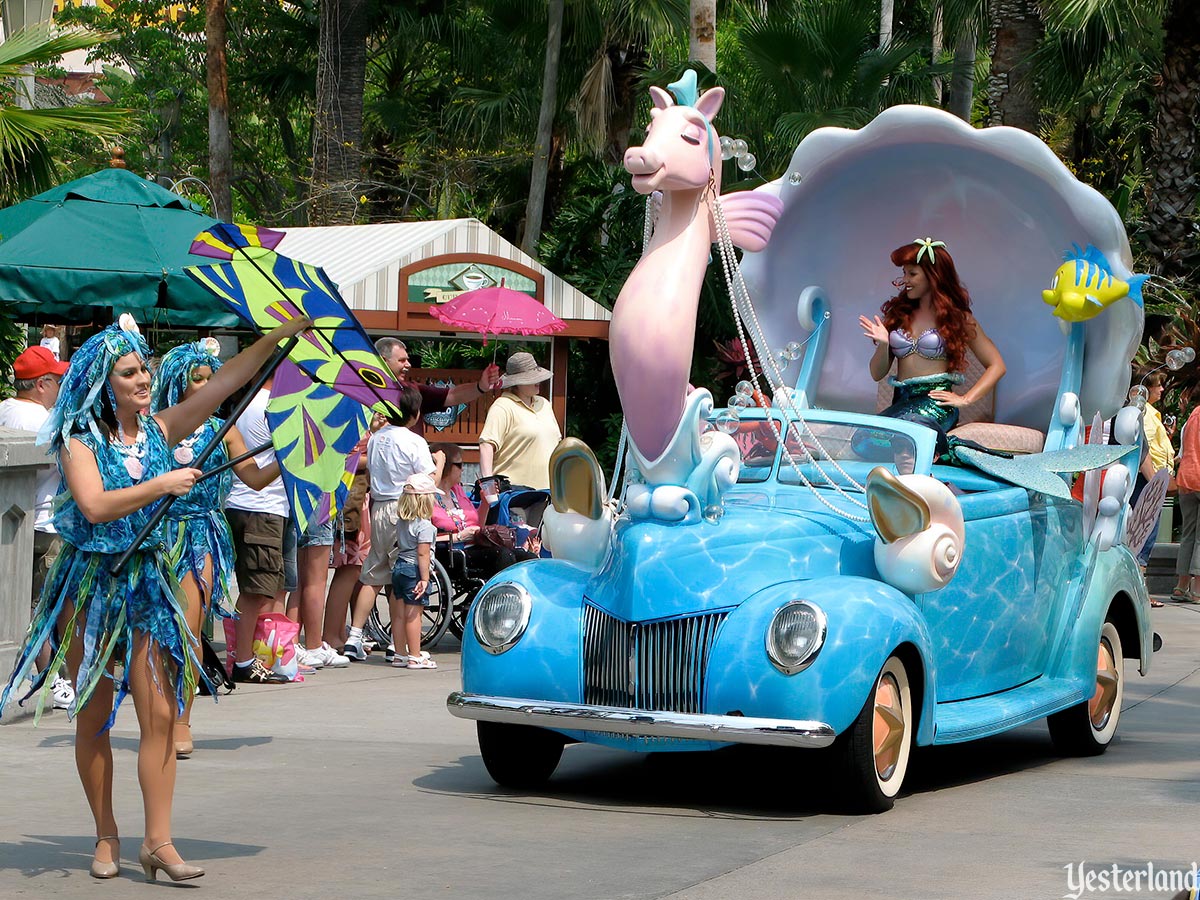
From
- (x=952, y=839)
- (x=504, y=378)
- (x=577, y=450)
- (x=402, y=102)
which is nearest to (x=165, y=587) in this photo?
(x=577, y=450)

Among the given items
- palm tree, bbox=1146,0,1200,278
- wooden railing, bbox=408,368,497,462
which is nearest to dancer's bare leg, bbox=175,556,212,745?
wooden railing, bbox=408,368,497,462

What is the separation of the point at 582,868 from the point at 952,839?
1.49 m

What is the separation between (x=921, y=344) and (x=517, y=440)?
4.26m

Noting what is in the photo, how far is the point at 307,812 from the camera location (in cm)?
707

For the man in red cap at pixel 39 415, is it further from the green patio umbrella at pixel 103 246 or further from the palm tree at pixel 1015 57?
the palm tree at pixel 1015 57

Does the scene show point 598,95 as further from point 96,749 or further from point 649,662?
point 96,749

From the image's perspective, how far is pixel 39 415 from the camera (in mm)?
11156

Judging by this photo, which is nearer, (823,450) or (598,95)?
(823,450)

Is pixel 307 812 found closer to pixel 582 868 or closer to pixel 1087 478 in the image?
pixel 582 868

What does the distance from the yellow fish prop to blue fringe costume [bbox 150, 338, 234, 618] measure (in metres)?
4.28

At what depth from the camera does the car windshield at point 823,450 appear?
320 inches

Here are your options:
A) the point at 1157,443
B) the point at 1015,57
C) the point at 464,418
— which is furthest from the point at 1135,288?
the point at 1015,57

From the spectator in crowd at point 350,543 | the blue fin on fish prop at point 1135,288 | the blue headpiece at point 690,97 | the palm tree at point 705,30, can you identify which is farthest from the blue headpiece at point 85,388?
the palm tree at point 705,30

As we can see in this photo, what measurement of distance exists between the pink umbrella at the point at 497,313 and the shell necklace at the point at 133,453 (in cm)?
1123
